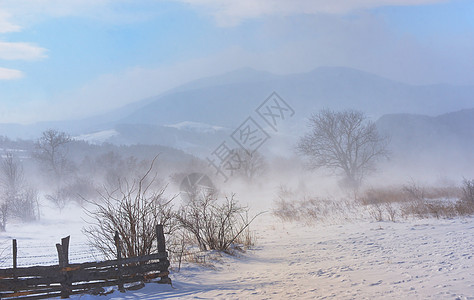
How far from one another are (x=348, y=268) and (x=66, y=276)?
7156 millimetres

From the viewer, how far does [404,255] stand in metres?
12.1

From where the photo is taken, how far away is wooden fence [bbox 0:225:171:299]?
9.35m

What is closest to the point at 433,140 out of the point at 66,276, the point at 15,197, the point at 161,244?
the point at 15,197

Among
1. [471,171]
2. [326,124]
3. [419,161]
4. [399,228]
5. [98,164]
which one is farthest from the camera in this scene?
[98,164]

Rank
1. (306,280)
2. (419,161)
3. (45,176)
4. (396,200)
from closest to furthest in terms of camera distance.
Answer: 1. (306,280)
2. (396,200)
3. (419,161)
4. (45,176)

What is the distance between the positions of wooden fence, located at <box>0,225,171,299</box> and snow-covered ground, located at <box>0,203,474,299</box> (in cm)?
33

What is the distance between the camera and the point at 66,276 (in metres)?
9.59

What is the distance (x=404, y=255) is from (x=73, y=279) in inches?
357

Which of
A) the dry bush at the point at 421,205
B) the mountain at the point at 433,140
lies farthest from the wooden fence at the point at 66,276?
the mountain at the point at 433,140

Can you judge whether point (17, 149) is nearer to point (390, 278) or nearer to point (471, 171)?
point (471, 171)

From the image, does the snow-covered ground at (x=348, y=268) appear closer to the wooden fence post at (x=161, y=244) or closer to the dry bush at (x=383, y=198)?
the wooden fence post at (x=161, y=244)

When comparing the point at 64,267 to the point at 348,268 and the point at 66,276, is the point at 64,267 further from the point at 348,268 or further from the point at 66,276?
the point at 348,268

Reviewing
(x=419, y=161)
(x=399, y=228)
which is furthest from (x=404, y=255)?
(x=419, y=161)

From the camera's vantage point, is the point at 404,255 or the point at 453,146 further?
the point at 453,146
